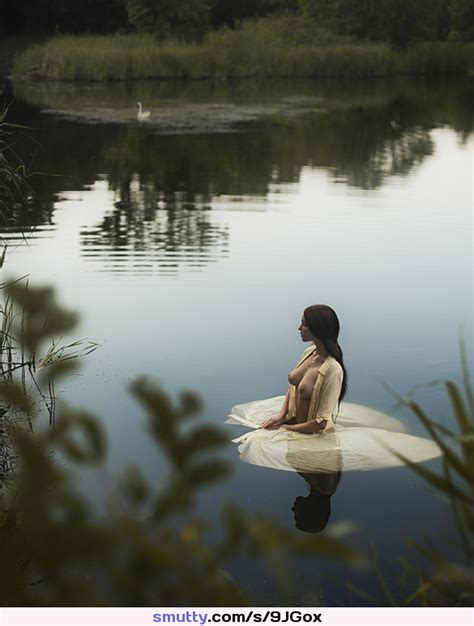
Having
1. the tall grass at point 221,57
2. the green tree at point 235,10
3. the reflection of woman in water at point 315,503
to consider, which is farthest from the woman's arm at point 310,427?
the green tree at point 235,10

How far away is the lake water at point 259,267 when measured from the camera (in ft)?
16.8

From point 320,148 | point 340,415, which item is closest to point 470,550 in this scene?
point 340,415

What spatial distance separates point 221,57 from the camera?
108ft

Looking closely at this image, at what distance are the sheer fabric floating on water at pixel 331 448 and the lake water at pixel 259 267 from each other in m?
0.09

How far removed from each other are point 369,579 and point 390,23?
39703 millimetres

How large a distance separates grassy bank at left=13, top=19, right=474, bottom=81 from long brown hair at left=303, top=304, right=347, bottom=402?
84.9 feet

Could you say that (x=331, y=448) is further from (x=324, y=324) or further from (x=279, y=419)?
(x=324, y=324)

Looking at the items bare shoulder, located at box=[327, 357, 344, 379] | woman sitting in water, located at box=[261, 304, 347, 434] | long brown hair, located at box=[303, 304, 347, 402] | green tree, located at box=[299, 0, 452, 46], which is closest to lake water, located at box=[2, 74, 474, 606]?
woman sitting in water, located at box=[261, 304, 347, 434]

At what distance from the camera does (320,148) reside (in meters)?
18.8

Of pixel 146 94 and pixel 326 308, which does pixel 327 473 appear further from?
pixel 146 94

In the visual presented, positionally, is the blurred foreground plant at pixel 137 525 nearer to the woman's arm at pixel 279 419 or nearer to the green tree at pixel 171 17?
the woman's arm at pixel 279 419

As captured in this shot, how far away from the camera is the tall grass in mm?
30500

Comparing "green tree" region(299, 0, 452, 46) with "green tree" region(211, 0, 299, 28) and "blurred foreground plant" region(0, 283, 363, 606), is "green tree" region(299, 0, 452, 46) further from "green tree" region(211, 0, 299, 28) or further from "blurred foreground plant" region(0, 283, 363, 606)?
"blurred foreground plant" region(0, 283, 363, 606)

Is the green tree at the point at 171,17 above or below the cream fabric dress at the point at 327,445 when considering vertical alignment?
above
